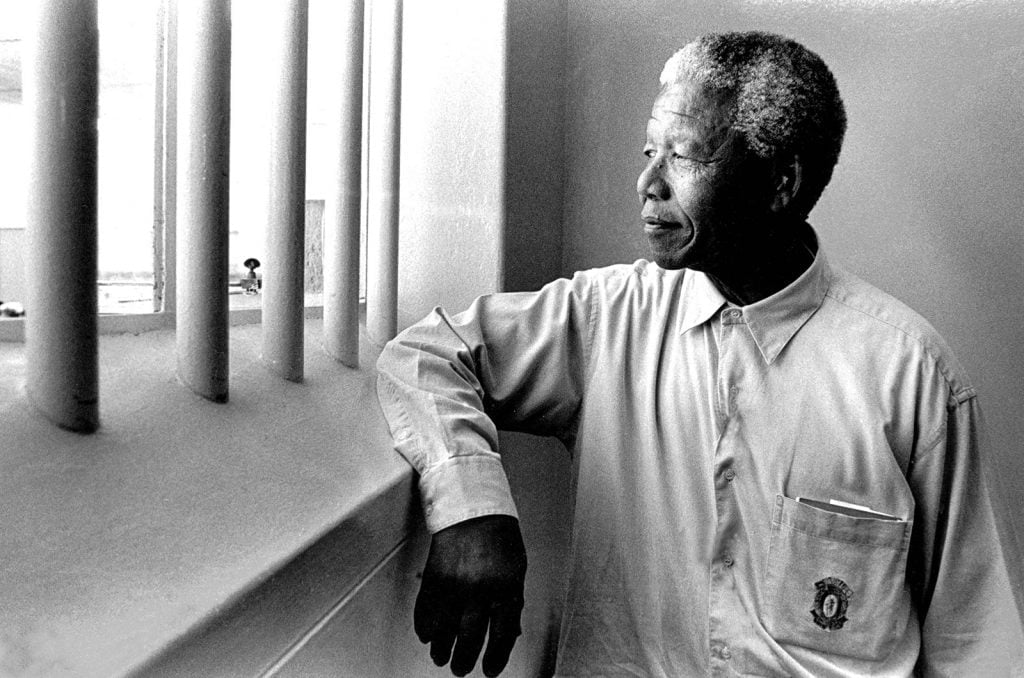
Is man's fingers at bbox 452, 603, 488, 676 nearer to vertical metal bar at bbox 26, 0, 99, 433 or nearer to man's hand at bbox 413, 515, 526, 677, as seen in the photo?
man's hand at bbox 413, 515, 526, 677

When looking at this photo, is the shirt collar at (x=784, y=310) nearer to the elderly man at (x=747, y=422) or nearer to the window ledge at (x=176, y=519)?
the elderly man at (x=747, y=422)

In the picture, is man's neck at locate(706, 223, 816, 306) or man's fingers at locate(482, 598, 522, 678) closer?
man's fingers at locate(482, 598, 522, 678)

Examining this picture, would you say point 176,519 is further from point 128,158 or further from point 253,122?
point 253,122

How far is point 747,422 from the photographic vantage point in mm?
1146

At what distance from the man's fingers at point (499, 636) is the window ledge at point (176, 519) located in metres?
0.13

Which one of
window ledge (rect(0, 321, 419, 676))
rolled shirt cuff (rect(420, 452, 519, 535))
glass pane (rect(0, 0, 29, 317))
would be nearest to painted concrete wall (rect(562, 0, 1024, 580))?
rolled shirt cuff (rect(420, 452, 519, 535))

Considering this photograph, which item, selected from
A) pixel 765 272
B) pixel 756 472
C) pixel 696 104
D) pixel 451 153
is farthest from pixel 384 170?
pixel 756 472

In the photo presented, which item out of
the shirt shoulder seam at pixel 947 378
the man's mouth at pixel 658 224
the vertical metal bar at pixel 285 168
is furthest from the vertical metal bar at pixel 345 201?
the shirt shoulder seam at pixel 947 378

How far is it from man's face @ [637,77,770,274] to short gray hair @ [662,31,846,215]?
0.02 metres

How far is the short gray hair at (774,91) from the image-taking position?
1144 millimetres

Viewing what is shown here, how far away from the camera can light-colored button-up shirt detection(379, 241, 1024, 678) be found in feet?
3.61

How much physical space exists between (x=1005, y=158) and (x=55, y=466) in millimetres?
1437

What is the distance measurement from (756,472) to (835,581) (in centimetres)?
16

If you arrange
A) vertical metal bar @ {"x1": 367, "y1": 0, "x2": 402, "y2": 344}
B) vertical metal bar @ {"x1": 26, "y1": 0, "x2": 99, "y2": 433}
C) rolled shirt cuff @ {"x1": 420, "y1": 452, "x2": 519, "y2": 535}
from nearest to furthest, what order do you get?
vertical metal bar @ {"x1": 26, "y1": 0, "x2": 99, "y2": 433} < rolled shirt cuff @ {"x1": 420, "y1": 452, "x2": 519, "y2": 535} < vertical metal bar @ {"x1": 367, "y1": 0, "x2": 402, "y2": 344}
